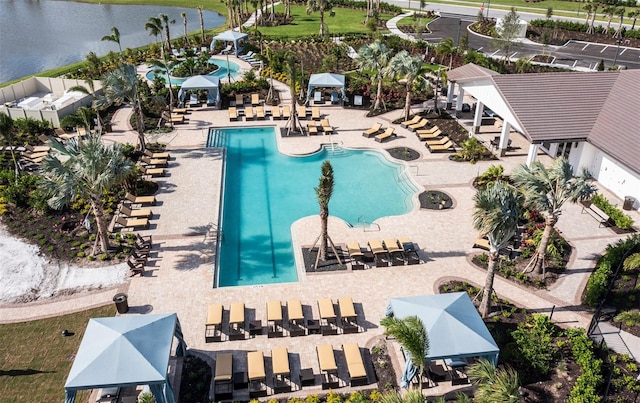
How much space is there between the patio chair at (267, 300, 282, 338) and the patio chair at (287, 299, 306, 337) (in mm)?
410

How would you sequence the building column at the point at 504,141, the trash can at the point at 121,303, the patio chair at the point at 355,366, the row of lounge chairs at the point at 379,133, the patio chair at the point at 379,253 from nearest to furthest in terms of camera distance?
1. the patio chair at the point at 355,366
2. the trash can at the point at 121,303
3. the patio chair at the point at 379,253
4. the building column at the point at 504,141
5. the row of lounge chairs at the point at 379,133

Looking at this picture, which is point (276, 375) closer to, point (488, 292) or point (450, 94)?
point (488, 292)

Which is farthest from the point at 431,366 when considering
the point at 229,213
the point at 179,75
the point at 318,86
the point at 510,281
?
the point at 179,75

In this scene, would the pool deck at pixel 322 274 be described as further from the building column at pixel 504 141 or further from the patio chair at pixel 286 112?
the patio chair at pixel 286 112

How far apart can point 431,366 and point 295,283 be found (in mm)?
7315

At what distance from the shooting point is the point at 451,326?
17938 mm

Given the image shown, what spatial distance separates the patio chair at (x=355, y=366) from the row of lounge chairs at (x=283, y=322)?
5.15 ft

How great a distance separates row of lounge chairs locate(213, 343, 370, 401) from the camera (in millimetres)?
17656

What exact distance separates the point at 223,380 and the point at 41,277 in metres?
11.6

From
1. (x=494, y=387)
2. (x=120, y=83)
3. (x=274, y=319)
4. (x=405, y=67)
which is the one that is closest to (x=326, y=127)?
(x=405, y=67)

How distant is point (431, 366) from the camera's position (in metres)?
18.7

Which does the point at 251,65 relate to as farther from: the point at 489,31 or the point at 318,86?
the point at 489,31

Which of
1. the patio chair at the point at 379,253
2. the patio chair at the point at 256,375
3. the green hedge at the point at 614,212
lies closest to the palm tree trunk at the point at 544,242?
the green hedge at the point at 614,212

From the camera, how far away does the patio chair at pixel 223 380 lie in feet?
57.2
